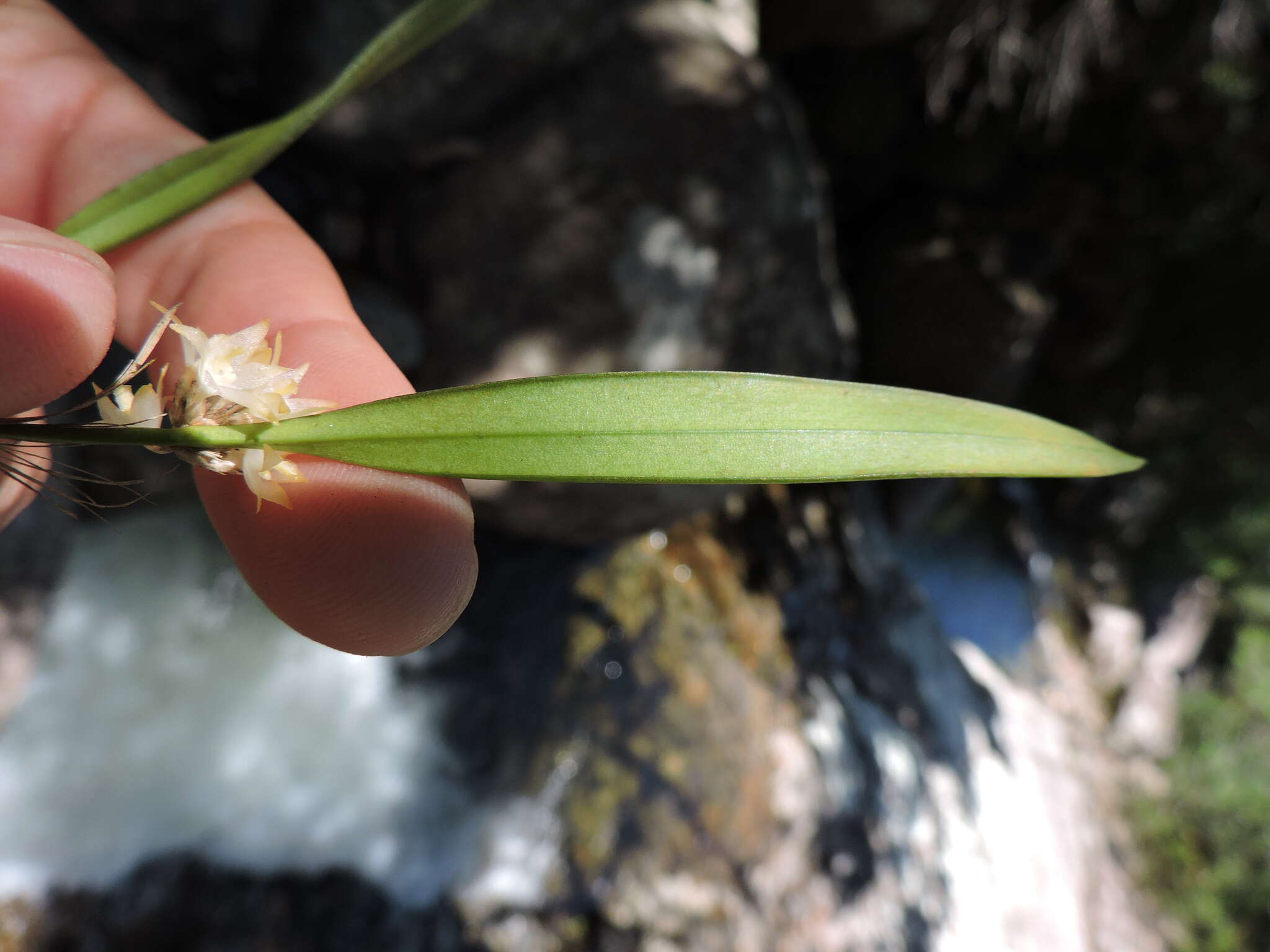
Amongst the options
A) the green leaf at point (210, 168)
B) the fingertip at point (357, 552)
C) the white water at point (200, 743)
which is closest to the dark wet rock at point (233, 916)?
the white water at point (200, 743)

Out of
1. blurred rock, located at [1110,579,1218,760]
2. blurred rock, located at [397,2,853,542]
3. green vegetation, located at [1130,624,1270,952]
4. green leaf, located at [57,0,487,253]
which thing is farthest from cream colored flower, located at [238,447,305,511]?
blurred rock, located at [1110,579,1218,760]

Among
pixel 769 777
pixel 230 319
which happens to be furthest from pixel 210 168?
pixel 769 777

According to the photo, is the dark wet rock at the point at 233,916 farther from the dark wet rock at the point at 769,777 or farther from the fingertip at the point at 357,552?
the fingertip at the point at 357,552

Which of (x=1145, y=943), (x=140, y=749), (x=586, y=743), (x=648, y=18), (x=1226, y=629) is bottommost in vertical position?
(x=1145, y=943)

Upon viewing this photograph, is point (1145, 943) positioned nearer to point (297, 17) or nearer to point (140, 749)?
point (140, 749)

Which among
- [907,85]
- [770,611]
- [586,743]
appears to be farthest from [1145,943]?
[907,85]

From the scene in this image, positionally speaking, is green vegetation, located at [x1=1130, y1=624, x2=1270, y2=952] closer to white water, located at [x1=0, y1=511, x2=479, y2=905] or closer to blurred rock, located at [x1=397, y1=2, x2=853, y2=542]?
blurred rock, located at [x1=397, y1=2, x2=853, y2=542]

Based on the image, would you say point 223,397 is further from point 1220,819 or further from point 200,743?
point 1220,819
